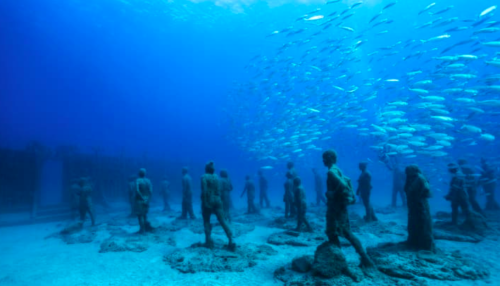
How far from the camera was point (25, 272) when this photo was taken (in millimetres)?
6105

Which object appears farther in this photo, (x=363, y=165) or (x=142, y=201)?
(x=363, y=165)

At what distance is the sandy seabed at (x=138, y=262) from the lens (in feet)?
17.4

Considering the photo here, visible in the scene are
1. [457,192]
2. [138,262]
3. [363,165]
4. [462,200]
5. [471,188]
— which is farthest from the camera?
[471,188]

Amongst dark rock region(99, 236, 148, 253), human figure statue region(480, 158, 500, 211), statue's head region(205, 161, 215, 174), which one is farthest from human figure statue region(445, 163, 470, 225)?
dark rock region(99, 236, 148, 253)

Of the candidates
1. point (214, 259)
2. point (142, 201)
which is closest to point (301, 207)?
point (214, 259)

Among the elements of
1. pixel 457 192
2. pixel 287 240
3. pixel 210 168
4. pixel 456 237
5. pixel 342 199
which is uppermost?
pixel 210 168

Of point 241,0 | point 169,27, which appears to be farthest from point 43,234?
point 169,27

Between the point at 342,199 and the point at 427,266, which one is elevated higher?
the point at 342,199

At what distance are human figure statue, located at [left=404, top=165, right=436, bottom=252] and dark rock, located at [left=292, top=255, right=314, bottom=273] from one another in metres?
2.83

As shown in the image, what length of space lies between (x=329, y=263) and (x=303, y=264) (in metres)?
0.77

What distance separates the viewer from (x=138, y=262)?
6547 millimetres

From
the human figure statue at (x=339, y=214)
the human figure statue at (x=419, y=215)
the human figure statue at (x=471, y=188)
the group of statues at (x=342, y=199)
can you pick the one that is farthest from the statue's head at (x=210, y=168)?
the human figure statue at (x=471, y=188)

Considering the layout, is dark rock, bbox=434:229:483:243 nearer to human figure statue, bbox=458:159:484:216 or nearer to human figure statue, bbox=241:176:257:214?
human figure statue, bbox=458:159:484:216

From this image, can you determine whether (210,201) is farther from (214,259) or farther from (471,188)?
(471,188)
